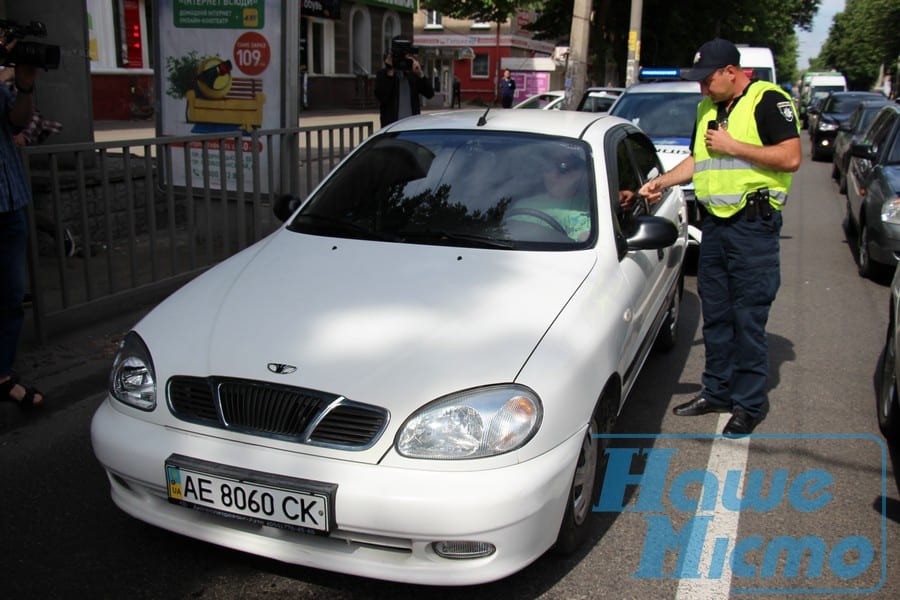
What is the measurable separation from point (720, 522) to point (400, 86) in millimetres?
7521

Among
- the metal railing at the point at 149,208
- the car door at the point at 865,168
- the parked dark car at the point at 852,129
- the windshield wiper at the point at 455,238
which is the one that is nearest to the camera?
the windshield wiper at the point at 455,238

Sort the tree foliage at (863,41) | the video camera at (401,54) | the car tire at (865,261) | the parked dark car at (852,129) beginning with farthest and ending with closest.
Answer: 1. the tree foliage at (863,41)
2. the parked dark car at (852,129)
3. the video camera at (401,54)
4. the car tire at (865,261)

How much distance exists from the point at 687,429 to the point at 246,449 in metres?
2.62

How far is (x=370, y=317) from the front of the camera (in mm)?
3090

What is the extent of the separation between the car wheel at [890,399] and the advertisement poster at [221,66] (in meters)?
5.04

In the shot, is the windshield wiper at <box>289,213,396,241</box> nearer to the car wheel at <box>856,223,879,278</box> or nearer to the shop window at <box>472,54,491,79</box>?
the car wheel at <box>856,223,879,278</box>

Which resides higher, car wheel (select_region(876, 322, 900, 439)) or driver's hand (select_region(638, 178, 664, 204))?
driver's hand (select_region(638, 178, 664, 204))

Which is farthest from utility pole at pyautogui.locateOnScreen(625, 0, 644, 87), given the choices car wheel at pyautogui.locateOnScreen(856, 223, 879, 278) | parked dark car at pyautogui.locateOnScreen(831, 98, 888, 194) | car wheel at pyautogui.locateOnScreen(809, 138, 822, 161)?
car wheel at pyautogui.locateOnScreen(856, 223, 879, 278)

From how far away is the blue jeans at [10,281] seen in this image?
411 centimetres

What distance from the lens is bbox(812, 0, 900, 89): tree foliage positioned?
53406 millimetres

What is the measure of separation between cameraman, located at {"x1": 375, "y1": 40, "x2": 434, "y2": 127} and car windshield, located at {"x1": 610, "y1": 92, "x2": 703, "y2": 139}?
231 cm

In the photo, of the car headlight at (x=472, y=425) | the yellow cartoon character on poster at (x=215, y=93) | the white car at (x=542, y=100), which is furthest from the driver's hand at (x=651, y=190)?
the white car at (x=542, y=100)

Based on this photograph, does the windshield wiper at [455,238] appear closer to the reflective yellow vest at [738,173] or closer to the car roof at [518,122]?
the car roof at [518,122]

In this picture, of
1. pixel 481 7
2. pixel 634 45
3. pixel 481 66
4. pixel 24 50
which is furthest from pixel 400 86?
pixel 481 66
